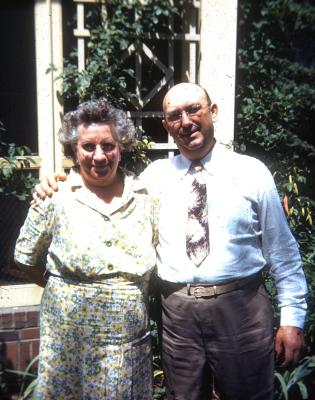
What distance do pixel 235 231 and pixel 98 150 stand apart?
73cm

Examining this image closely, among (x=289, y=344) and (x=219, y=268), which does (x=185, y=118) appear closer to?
(x=219, y=268)

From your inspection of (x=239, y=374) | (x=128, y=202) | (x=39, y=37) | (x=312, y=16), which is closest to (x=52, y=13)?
(x=39, y=37)

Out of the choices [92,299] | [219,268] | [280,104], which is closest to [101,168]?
[92,299]

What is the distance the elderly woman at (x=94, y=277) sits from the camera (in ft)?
6.03

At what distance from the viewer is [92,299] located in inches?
72.1

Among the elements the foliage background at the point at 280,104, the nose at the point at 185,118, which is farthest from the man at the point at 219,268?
the foliage background at the point at 280,104

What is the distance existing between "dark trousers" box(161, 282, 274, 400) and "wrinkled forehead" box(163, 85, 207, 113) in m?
0.89

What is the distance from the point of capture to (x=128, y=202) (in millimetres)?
1947

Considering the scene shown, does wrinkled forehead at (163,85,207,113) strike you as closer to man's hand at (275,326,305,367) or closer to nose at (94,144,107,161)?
nose at (94,144,107,161)

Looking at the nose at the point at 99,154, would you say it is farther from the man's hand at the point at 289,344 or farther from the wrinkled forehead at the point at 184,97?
the man's hand at the point at 289,344

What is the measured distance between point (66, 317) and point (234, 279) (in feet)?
2.55

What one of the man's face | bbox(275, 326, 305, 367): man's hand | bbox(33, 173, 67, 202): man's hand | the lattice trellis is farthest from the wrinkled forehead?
bbox(275, 326, 305, 367): man's hand

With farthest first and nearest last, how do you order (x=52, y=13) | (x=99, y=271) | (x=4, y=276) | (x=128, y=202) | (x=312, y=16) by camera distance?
(x=312, y=16) < (x=4, y=276) < (x=52, y=13) < (x=128, y=202) < (x=99, y=271)

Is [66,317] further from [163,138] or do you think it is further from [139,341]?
[163,138]
